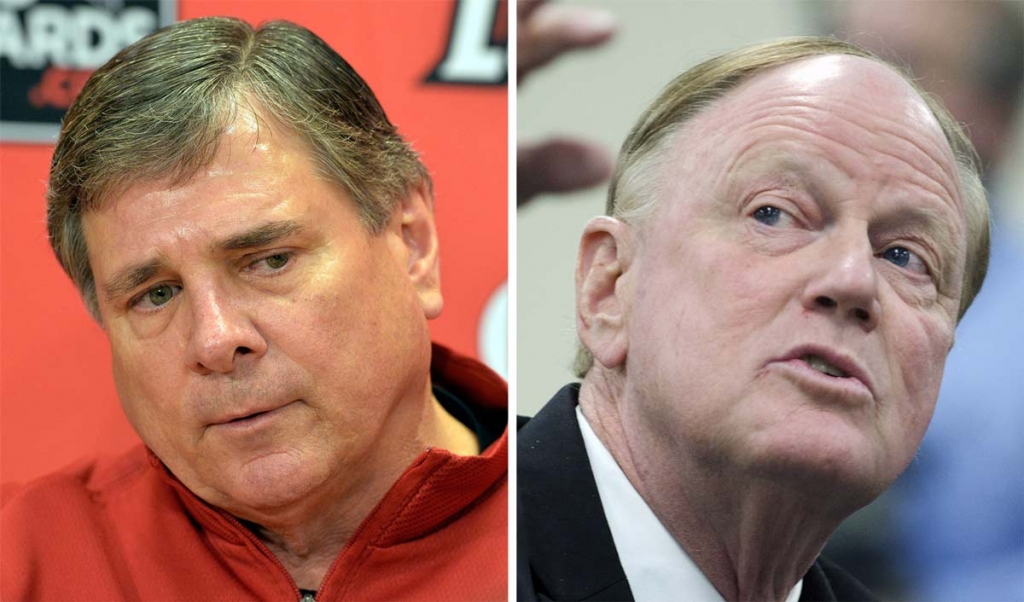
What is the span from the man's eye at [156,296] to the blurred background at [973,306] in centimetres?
50

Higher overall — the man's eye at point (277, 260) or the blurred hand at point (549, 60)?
the blurred hand at point (549, 60)

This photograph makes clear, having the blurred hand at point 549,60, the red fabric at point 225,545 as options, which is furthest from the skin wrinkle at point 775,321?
the red fabric at point 225,545

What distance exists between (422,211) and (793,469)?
68 centimetres

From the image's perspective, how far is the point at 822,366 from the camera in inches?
63.0

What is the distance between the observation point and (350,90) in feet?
5.91

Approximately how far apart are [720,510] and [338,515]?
56 centimetres

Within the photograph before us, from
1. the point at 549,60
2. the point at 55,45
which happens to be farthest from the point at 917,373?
the point at 55,45

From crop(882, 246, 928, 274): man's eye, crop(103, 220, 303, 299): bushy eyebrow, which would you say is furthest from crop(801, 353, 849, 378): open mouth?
crop(103, 220, 303, 299): bushy eyebrow

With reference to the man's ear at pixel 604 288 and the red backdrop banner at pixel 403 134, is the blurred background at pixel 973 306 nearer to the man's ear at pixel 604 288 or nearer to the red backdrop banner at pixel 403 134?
the man's ear at pixel 604 288

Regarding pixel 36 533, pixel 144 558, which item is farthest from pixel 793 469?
pixel 36 533

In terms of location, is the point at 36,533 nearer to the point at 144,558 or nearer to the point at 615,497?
the point at 144,558

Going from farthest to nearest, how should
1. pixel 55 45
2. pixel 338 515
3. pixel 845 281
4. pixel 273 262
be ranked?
1. pixel 55 45
2. pixel 338 515
3. pixel 273 262
4. pixel 845 281

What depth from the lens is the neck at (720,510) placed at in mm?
1657

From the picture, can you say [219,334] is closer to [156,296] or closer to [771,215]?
[156,296]
